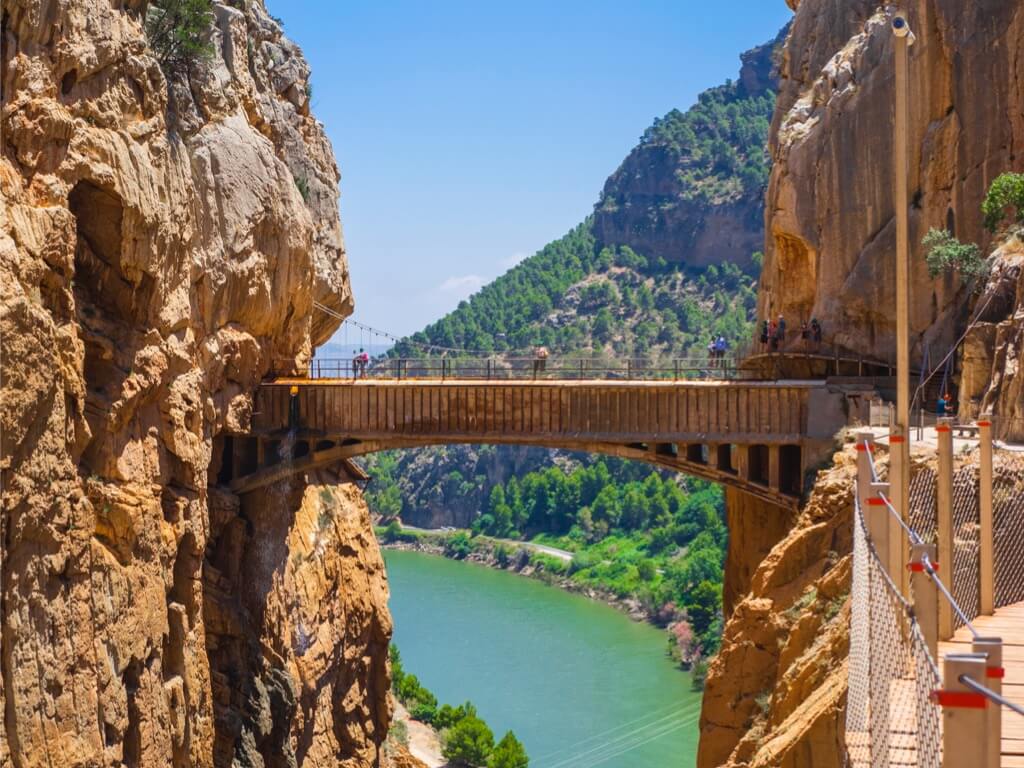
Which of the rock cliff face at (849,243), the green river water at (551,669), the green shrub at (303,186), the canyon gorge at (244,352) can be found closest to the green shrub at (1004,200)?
the canyon gorge at (244,352)

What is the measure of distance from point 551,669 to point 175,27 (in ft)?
139

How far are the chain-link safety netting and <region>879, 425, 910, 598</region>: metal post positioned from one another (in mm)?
228

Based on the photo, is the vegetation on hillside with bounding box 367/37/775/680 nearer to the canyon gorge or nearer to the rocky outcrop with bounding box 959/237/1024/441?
the canyon gorge

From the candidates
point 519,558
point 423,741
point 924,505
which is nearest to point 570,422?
point 924,505

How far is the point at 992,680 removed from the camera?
543 cm

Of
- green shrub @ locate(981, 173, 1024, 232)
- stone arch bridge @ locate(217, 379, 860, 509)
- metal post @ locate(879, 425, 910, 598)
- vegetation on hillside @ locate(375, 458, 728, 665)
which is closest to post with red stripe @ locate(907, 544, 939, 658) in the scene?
metal post @ locate(879, 425, 910, 598)

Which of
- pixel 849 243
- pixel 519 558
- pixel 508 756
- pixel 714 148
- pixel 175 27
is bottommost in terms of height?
pixel 508 756

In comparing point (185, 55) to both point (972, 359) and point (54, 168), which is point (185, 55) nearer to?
point (54, 168)

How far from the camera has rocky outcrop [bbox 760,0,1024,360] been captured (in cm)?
2791

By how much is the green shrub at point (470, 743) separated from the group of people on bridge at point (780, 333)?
19.2m

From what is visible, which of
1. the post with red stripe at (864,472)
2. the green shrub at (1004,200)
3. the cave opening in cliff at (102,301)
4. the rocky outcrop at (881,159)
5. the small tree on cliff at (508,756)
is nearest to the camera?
the post with red stripe at (864,472)

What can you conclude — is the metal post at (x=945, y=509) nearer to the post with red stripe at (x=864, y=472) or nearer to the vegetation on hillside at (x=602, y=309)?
the post with red stripe at (x=864, y=472)

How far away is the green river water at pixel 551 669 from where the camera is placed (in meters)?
50.9

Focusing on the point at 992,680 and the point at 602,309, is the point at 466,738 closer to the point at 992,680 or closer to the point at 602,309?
the point at 992,680
